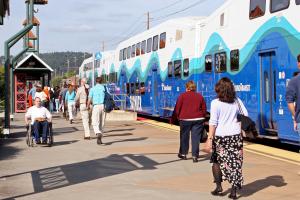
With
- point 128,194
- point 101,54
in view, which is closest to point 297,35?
point 128,194

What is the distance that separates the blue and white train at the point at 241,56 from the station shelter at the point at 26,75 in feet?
16.9

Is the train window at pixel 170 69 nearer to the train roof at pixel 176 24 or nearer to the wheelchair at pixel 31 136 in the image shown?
the train roof at pixel 176 24

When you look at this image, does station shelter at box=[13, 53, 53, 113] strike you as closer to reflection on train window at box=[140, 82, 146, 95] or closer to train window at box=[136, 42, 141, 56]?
reflection on train window at box=[140, 82, 146, 95]

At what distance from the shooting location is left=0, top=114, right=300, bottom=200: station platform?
7664 millimetres

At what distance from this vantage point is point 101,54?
130ft

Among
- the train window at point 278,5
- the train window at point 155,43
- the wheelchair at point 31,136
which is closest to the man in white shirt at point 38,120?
the wheelchair at point 31,136

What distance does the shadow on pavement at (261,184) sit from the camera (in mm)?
7785

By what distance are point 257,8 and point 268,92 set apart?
2.15 meters

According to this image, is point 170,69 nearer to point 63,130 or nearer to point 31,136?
point 63,130

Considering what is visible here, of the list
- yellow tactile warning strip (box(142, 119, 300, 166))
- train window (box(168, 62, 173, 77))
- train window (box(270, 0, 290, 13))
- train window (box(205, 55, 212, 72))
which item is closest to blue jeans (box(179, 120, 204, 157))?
yellow tactile warning strip (box(142, 119, 300, 166))

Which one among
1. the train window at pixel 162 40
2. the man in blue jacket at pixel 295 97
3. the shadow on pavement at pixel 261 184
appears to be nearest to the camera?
the shadow on pavement at pixel 261 184

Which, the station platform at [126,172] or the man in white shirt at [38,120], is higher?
the man in white shirt at [38,120]

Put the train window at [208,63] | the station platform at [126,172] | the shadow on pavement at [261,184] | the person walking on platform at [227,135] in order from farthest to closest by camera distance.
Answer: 1. the train window at [208,63]
2. the shadow on pavement at [261,184]
3. the station platform at [126,172]
4. the person walking on platform at [227,135]

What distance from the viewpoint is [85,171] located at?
31.8 ft
